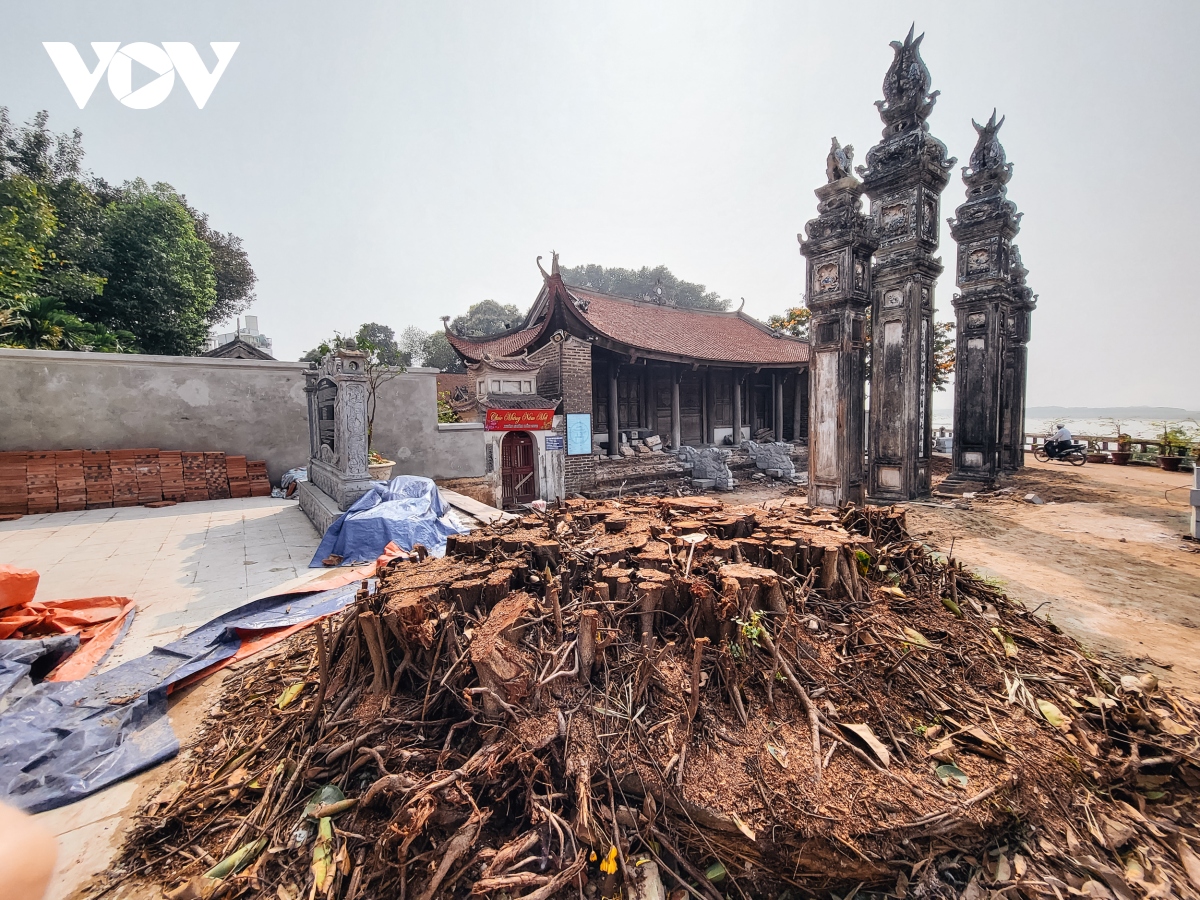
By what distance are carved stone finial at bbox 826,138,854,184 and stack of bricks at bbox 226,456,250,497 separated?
1282 centimetres

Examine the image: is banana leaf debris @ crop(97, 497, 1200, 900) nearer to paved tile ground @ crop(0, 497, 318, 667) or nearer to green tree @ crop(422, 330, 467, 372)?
paved tile ground @ crop(0, 497, 318, 667)

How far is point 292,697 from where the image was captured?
2668mm

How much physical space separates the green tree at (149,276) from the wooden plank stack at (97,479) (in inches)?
350

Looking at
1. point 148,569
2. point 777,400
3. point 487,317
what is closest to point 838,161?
point 148,569

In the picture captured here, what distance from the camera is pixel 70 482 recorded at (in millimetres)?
8758

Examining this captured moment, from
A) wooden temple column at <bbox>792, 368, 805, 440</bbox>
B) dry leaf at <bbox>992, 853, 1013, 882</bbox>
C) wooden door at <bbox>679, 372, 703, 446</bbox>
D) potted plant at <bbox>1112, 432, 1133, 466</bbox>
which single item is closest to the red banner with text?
wooden door at <bbox>679, 372, 703, 446</bbox>

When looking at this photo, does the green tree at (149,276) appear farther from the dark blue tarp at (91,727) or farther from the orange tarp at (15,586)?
the dark blue tarp at (91,727)

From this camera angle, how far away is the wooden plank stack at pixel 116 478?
8.44 m

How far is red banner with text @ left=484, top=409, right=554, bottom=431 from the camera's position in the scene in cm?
1033

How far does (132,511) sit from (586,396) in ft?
30.4

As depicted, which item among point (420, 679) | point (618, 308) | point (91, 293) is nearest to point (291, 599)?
point (420, 679)

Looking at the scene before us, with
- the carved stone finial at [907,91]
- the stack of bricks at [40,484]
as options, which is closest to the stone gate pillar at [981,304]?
the carved stone finial at [907,91]

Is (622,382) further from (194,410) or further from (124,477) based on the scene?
(124,477)

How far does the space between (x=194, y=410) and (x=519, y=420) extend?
739cm
